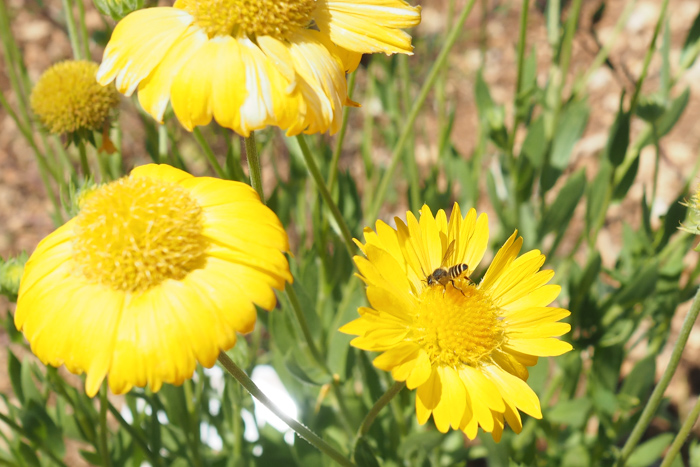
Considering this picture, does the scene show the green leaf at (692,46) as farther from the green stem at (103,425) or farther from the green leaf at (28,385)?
the green leaf at (28,385)

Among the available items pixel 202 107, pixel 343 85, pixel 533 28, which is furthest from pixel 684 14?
pixel 202 107

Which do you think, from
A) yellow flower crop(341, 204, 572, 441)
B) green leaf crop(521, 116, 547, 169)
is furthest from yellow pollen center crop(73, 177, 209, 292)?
green leaf crop(521, 116, 547, 169)

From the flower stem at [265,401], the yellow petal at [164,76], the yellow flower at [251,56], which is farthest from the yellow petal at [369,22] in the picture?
the flower stem at [265,401]

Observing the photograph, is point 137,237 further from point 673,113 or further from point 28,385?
point 673,113

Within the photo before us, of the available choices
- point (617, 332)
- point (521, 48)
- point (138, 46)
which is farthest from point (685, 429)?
point (138, 46)

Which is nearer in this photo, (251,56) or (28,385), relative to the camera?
(251,56)

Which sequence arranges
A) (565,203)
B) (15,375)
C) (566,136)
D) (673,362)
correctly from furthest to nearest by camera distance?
(566,136) → (565,203) → (15,375) → (673,362)

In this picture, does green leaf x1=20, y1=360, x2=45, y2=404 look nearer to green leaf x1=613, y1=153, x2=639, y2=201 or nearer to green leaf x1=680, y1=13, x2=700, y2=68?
green leaf x1=613, y1=153, x2=639, y2=201
